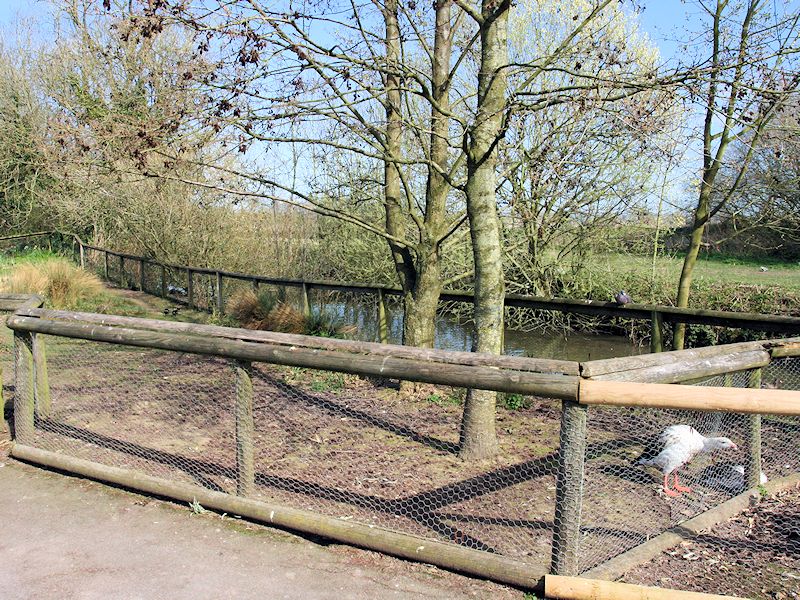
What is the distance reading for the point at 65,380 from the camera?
736cm

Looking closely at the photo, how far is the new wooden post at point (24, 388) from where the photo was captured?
5.39m

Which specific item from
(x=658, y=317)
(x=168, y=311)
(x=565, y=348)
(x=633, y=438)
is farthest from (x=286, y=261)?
(x=633, y=438)

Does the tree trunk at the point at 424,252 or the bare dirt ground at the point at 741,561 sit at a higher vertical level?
the tree trunk at the point at 424,252

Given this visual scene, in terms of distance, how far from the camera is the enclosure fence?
3484mm

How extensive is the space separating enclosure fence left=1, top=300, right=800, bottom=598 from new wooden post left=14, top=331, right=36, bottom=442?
0.04 ft

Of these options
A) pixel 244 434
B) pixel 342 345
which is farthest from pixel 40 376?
pixel 342 345

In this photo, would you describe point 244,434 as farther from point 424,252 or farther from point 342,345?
point 424,252

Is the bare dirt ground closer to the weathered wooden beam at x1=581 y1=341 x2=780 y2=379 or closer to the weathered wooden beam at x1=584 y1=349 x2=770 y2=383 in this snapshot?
the weathered wooden beam at x1=584 y1=349 x2=770 y2=383

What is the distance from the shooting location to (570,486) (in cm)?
336

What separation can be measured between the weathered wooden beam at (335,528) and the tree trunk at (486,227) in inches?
64.8

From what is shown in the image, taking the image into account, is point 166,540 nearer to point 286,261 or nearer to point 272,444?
point 272,444

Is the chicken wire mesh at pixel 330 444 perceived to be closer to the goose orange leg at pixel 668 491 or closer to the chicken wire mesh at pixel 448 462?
the chicken wire mesh at pixel 448 462

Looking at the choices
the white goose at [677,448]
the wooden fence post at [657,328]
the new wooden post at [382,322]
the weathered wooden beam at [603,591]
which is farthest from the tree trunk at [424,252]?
the weathered wooden beam at [603,591]

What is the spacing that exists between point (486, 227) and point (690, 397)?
8.31 feet
